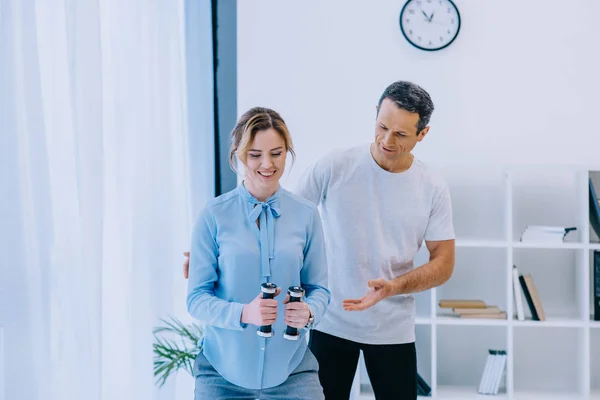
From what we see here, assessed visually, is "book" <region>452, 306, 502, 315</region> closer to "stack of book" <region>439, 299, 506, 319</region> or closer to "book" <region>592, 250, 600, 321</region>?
"stack of book" <region>439, 299, 506, 319</region>

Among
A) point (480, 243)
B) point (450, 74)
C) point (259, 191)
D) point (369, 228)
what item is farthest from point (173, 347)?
point (450, 74)

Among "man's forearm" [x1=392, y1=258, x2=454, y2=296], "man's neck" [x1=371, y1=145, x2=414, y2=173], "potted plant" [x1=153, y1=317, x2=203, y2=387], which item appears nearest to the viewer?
"man's forearm" [x1=392, y1=258, x2=454, y2=296]

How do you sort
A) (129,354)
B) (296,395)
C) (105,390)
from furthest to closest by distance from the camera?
(129,354), (105,390), (296,395)

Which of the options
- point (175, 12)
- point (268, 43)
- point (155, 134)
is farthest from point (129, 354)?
point (268, 43)

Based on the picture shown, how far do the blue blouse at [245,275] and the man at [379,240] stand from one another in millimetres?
534

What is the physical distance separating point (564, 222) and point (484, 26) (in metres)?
1.08

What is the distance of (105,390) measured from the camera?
2.07 m

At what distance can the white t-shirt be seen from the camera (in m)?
2.38

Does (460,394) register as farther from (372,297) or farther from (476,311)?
(372,297)

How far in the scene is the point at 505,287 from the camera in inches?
138

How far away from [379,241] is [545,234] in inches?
51.5

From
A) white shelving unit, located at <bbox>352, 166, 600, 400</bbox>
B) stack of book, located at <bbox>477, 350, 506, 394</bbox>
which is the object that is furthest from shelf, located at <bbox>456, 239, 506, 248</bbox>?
stack of book, located at <bbox>477, 350, 506, 394</bbox>

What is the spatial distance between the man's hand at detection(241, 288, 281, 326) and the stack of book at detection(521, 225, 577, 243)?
2.04 m

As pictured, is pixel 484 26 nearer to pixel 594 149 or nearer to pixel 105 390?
pixel 594 149
